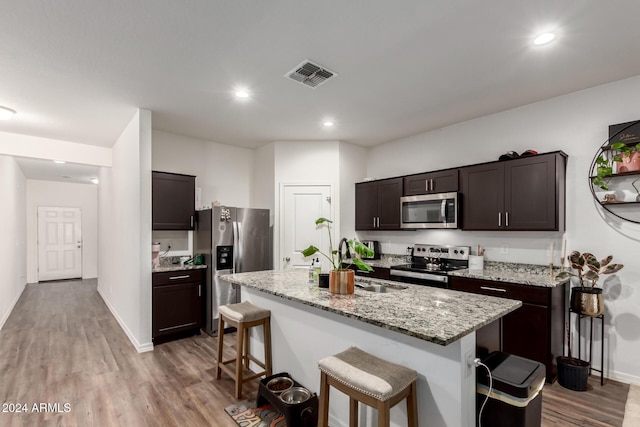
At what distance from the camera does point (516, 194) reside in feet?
10.8

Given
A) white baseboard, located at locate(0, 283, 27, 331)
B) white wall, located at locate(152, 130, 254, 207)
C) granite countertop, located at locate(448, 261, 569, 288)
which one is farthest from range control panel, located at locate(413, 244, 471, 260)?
white baseboard, located at locate(0, 283, 27, 331)

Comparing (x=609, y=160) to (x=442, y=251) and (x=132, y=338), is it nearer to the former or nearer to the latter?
(x=442, y=251)

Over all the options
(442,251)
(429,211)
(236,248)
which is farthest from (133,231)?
(442,251)

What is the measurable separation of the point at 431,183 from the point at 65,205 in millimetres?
9213

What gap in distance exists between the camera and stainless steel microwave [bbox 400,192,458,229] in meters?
3.81

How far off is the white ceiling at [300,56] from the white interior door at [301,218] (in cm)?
125

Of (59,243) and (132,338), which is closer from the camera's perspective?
(132,338)

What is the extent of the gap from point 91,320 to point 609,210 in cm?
654

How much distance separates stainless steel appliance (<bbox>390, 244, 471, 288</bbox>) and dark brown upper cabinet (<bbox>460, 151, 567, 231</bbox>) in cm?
46

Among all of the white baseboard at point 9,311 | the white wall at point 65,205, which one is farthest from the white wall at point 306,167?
the white wall at point 65,205

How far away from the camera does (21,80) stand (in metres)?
2.85

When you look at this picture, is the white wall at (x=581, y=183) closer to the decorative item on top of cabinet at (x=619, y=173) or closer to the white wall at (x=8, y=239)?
the decorative item on top of cabinet at (x=619, y=173)

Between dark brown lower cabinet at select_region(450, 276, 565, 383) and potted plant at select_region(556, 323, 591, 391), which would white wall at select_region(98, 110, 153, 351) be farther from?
potted plant at select_region(556, 323, 591, 391)

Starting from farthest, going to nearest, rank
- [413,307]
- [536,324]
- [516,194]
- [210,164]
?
[210,164] < [516,194] < [536,324] < [413,307]
